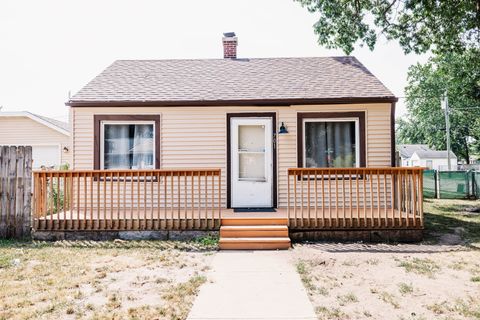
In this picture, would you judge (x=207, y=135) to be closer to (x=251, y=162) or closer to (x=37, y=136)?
(x=251, y=162)

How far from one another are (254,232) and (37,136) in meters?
13.3

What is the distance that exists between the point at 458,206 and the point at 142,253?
10496 millimetres

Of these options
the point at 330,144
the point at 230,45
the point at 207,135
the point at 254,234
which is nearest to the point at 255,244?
the point at 254,234

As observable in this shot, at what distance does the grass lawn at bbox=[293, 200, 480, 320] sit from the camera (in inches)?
131

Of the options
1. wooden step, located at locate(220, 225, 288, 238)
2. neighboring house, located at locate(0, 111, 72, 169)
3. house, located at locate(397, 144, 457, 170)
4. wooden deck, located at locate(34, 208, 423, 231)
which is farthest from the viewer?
house, located at locate(397, 144, 457, 170)

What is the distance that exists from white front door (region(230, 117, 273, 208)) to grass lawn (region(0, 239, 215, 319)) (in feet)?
6.40

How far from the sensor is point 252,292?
3.85 meters

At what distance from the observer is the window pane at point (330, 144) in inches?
309

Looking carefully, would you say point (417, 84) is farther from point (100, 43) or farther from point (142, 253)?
point (142, 253)

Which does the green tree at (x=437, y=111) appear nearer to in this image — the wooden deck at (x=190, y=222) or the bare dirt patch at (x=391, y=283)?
the wooden deck at (x=190, y=222)

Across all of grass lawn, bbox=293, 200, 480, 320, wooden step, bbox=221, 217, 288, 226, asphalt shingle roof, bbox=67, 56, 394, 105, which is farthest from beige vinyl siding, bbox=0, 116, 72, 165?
grass lawn, bbox=293, 200, 480, 320

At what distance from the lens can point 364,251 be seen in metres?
5.58

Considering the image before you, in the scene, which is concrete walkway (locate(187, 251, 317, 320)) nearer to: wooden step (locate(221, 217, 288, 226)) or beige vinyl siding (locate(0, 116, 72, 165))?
wooden step (locate(221, 217, 288, 226))

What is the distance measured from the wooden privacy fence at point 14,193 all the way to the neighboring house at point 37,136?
9.30 metres
